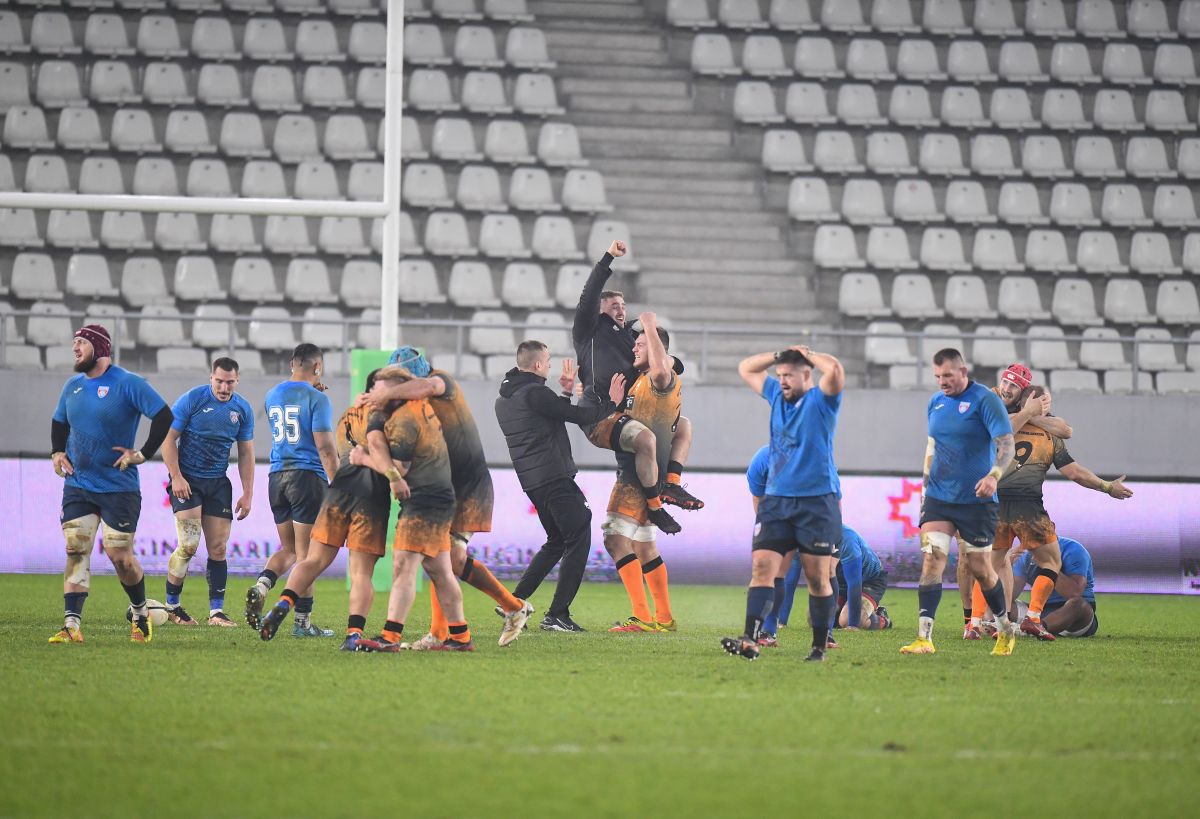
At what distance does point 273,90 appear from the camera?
22984 millimetres

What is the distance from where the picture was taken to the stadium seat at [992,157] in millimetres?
23406

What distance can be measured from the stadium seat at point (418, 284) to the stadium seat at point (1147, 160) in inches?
443

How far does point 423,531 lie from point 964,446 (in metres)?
3.80

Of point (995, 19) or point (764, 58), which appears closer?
point (764, 58)

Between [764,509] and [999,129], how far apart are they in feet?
55.2

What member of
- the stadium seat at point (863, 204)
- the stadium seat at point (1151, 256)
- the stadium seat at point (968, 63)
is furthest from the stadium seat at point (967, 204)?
the stadium seat at point (968, 63)

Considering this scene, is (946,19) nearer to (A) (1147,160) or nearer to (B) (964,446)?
(A) (1147,160)

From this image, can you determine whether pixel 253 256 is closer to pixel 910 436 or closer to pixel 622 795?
pixel 910 436

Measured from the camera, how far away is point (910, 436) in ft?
60.0

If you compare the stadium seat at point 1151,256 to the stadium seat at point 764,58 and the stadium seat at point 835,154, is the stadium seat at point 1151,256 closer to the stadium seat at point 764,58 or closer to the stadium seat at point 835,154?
the stadium seat at point 835,154

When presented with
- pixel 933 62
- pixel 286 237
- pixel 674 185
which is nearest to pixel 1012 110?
pixel 933 62

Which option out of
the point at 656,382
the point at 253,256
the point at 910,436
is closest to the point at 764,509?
the point at 656,382

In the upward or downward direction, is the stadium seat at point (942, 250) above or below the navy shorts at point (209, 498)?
above

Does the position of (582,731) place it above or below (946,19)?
below
